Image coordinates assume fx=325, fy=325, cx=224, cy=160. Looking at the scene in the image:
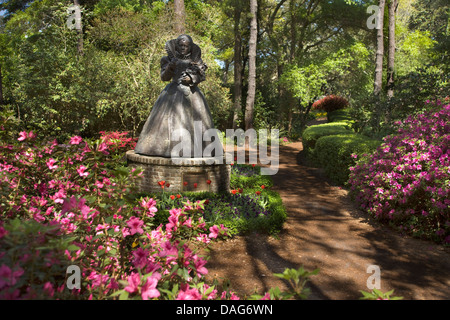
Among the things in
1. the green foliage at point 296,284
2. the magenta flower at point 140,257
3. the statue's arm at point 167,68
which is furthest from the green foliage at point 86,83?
the green foliage at point 296,284

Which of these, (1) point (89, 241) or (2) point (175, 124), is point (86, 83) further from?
(1) point (89, 241)

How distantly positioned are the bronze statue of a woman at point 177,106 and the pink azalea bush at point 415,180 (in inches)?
157

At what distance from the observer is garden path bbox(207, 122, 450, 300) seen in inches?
177

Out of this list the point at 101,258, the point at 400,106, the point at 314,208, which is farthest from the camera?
the point at 400,106

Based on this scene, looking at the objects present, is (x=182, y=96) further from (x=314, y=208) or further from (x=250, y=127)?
(x=250, y=127)

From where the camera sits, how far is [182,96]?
7.69 m

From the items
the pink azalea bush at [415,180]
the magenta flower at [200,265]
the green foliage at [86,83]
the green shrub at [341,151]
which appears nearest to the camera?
the magenta flower at [200,265]

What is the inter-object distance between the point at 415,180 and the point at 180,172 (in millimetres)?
4793

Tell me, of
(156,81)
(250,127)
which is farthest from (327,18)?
(156,81)

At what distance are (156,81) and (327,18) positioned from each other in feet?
47.6

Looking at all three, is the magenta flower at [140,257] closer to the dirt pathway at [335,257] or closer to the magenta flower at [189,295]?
the magenta flower at [189,295]

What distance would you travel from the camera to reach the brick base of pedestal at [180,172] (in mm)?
7246

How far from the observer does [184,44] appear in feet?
25.1

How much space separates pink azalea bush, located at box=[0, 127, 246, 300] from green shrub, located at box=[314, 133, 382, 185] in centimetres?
700
